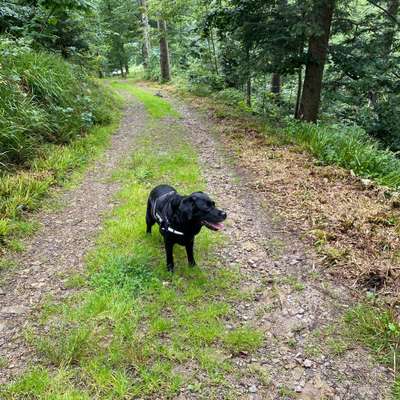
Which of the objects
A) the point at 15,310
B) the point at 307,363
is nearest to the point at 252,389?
the point at 307,363

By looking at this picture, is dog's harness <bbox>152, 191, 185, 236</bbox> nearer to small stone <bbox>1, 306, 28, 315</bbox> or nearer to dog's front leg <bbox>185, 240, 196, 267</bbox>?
dog's front leg <bbox>185, 240, 196, 267</bbox>

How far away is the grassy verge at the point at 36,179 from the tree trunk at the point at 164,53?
14.5 metres

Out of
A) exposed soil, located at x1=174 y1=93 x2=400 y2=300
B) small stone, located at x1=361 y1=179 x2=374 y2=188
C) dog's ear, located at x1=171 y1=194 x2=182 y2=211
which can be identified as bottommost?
exposed soil, located at x1=174 y1=93 x2=400 y2=300

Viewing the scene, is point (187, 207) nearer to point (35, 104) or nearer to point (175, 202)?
point (175, 202)

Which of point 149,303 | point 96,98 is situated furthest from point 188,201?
point 96,98

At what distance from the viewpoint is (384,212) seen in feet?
17.7

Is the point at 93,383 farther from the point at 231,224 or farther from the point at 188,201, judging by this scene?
the point at 231,224

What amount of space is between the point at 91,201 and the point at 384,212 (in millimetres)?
4901

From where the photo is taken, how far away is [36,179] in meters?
6.57

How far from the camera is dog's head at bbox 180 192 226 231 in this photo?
369 centimetres

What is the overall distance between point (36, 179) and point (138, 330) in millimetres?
4233

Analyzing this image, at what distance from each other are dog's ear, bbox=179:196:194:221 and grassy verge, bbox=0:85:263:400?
0.93m

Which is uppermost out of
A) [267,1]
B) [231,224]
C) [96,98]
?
[267,1]

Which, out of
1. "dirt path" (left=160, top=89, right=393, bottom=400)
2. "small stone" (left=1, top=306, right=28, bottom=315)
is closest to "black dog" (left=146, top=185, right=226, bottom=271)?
"dirt path" (left=160, top=89, right=393, bottom=400)
